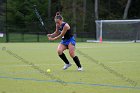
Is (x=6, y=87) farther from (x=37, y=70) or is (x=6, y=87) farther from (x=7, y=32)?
(x=7, y=32)

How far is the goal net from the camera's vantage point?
41.8m

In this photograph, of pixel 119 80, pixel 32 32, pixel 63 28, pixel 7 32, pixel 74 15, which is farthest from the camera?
pixel 74 15

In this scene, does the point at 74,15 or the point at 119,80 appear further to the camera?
the point at 74,15

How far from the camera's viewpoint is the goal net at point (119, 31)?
4175 cm

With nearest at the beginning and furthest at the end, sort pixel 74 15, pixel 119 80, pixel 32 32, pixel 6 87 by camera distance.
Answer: pixel 6 87 < pixel 119 80 < pixel 32 32 < pixel 74 15

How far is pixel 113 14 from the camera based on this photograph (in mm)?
64938

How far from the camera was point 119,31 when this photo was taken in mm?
42656

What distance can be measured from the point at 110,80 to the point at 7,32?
108ft

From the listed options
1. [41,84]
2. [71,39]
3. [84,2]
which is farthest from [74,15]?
[41,84]

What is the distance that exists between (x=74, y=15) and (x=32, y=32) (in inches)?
498

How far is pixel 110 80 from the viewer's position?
11.5 m

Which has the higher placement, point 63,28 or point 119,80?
point 63,28

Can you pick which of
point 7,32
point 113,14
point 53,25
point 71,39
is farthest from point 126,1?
point 71,39

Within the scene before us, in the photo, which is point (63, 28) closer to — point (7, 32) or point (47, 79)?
point (47, 79)
